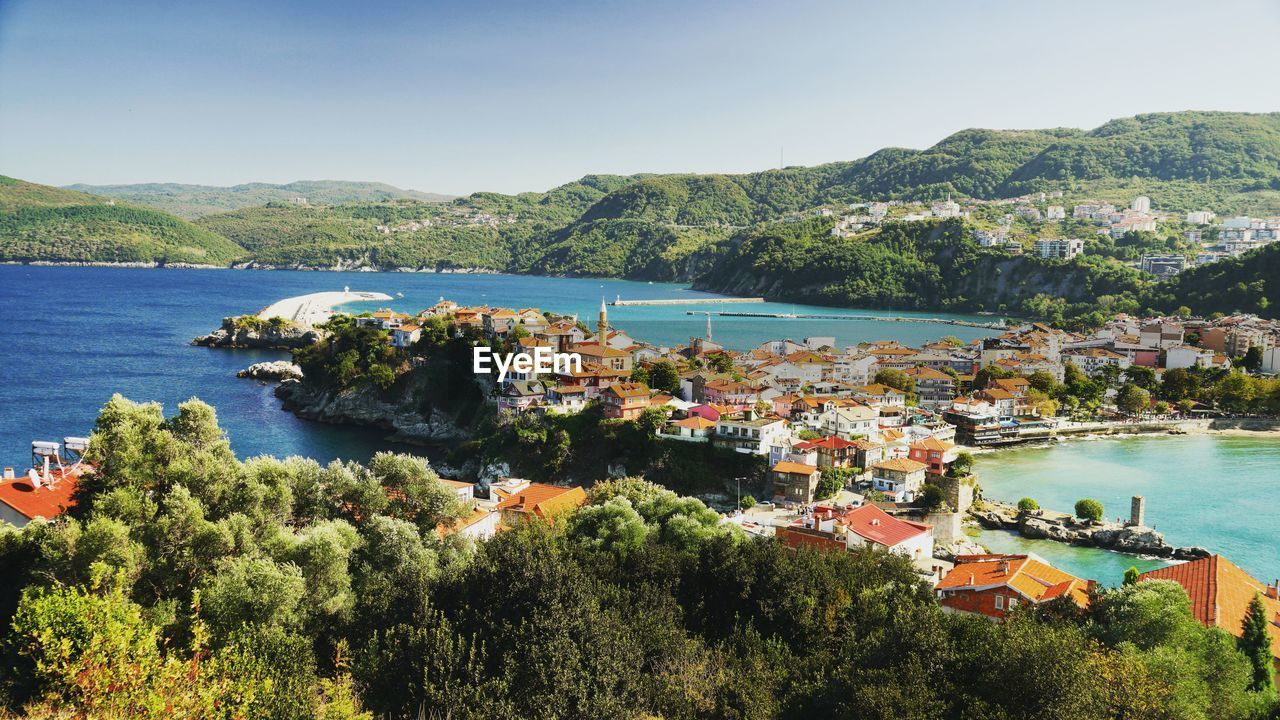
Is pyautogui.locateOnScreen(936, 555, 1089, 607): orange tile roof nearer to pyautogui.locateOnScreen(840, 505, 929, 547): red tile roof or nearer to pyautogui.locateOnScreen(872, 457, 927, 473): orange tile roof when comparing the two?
pyautogui.locateOnScreen(840, 505, 929, 547): red tile roof

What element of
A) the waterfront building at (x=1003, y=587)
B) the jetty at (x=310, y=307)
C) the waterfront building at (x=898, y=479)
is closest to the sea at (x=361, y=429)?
the waterfront building at (x=898, y=479)

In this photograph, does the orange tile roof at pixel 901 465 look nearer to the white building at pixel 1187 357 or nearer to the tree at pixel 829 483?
the tree at pixel 829 483

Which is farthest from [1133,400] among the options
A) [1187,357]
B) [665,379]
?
[665,379]

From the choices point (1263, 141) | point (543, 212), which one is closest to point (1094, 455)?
point (1263, 141)

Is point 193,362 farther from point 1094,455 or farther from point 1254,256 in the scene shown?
point 1254,256

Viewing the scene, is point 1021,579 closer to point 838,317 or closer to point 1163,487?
point 1163,487
